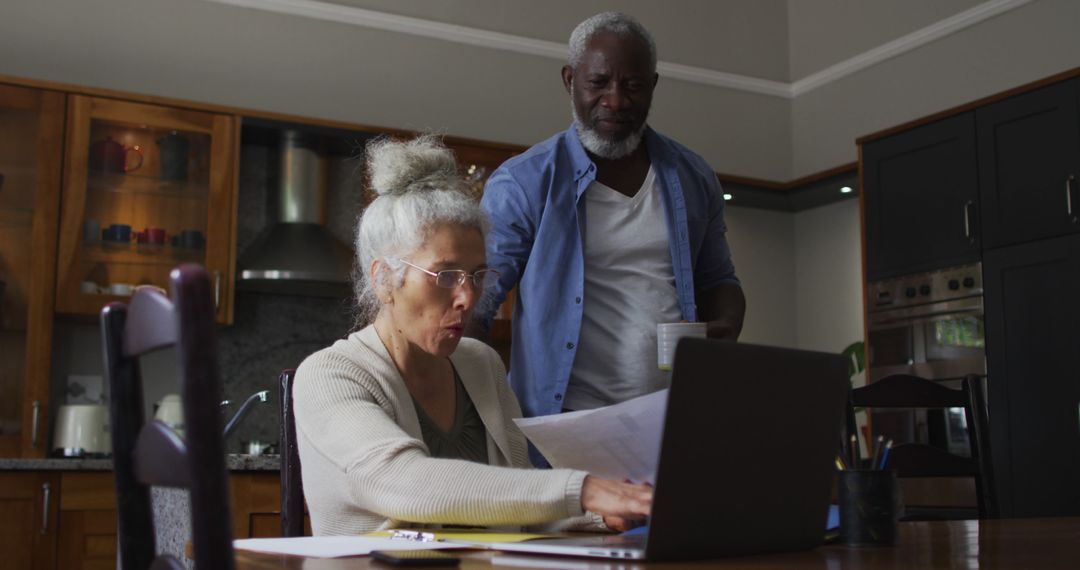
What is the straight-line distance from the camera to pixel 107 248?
13.8ft

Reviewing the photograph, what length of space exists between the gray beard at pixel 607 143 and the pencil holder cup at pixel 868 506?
1.09 metres

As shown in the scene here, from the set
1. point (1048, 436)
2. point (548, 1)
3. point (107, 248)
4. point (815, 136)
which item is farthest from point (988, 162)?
point (107, 248)

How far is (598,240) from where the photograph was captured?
2.27m

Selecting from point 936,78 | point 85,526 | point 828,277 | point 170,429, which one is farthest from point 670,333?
point 828,277

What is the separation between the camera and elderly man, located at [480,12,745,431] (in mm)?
2199

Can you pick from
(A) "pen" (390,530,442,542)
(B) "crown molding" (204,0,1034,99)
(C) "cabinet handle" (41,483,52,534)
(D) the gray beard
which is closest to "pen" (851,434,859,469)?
(A) "pen" (390,530,442,542)

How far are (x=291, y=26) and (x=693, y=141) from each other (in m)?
2.07

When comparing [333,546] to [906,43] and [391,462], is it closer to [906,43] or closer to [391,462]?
[391,462]

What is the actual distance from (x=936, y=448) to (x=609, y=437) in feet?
3.82

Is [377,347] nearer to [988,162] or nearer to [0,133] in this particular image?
[0,133]

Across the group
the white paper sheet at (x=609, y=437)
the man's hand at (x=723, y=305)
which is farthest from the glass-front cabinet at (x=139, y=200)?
the white paper sheet at (x=609, y=437)

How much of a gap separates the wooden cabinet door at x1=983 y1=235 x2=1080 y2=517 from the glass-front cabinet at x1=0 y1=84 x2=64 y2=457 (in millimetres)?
3441

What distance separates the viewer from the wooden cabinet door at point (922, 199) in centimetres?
456

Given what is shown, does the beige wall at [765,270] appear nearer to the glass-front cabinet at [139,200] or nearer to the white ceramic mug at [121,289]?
the glass-front cabinet at [139,200]
